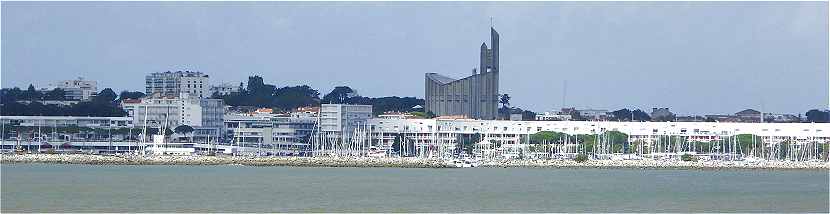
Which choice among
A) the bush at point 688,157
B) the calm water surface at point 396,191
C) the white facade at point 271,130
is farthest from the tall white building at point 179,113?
the calm water surface at point 396,191

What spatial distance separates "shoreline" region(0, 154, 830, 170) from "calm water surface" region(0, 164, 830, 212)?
6910 millimetres

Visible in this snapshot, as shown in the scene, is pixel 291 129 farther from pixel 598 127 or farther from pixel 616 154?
pixel 616 154

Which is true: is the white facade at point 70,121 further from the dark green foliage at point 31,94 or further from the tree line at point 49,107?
the dark green foliage at point 31,94

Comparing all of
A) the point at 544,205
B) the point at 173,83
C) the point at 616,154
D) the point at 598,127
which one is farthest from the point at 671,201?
the point at 173,83

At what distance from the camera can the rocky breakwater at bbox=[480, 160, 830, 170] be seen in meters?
68.1

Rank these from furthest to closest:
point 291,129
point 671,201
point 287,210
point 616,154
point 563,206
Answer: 1. point 291,129
2. point 616,154
3. point 671,201
4. point 563,206
5. point 287,210

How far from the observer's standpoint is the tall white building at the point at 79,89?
116169mm

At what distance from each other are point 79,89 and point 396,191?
260ft

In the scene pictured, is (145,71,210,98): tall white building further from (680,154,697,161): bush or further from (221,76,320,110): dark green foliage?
(680,154,697,161): bush

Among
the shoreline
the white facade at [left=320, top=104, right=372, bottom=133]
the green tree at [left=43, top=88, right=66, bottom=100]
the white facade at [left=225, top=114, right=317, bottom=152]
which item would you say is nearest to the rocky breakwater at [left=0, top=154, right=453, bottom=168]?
the shoreline

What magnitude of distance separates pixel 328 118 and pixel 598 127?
45.6ft

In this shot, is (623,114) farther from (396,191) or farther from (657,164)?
(396,191)

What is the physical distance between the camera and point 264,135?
94.4 metres

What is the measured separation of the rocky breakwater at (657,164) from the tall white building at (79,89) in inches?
2036
